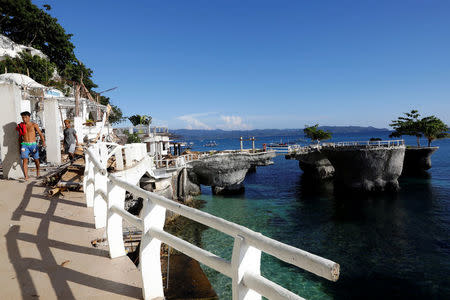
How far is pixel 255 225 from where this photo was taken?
810 inches

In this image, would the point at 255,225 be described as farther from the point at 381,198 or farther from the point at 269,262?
the point at 381,198

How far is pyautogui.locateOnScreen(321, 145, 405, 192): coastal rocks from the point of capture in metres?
30.1

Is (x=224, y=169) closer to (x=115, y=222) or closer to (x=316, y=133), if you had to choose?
(x=115, y=222)

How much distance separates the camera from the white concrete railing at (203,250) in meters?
1.47

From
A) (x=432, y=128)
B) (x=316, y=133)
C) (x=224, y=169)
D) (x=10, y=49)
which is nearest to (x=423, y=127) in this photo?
(x=432, y=128)

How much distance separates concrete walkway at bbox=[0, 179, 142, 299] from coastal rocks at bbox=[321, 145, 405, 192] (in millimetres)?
31859

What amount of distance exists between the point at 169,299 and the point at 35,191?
4984 mm

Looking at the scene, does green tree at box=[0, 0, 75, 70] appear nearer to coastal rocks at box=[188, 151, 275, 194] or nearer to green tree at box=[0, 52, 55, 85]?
green tree at box=[0, 52, 55, 85]

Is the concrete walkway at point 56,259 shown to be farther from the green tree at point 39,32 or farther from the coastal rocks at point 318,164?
the green tree at point 39,32

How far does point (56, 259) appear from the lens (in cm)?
357

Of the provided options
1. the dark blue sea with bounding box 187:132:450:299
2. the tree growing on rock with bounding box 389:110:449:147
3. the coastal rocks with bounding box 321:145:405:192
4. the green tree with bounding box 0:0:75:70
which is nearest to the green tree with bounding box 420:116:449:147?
the tree growing on rock with bounding box 389:110:449:147

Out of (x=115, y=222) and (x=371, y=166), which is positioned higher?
(x=115, y=222)

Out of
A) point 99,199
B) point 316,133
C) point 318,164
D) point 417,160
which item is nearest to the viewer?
point 99,199

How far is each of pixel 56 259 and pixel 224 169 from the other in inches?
1094
